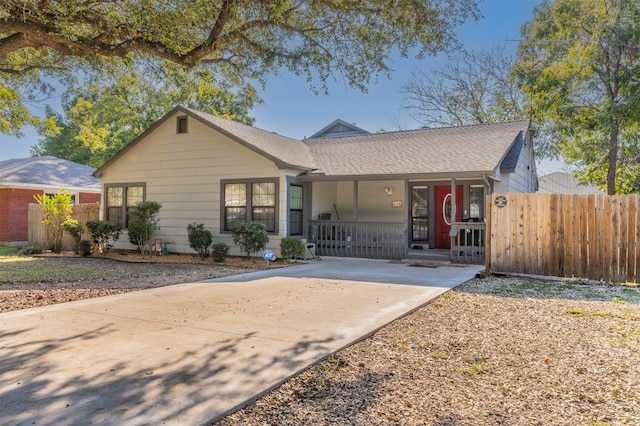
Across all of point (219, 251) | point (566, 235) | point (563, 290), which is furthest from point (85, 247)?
point (566, 235)

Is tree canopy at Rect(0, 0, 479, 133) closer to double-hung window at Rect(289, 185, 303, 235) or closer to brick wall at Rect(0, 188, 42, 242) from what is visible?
double-hung window at Rect(289, 185, 303, 235)

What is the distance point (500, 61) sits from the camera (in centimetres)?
2750

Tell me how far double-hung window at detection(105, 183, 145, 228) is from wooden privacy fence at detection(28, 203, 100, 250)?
0.72 meters

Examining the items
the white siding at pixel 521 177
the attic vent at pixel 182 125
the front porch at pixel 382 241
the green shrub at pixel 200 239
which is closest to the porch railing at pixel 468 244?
the front porch at pixel 382 241

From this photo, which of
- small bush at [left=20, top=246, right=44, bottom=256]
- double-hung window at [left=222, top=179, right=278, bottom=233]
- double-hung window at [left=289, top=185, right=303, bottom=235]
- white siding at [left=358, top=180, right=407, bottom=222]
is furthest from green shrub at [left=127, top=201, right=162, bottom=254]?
white siding at [left=358, top=180, right=407, bottom=222]

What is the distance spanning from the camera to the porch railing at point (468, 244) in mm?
11586

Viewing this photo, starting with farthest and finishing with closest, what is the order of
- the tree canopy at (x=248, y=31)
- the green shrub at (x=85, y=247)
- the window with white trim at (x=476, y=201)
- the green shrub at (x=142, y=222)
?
the green shrub at (x=85, y=247)
the window with white trim at (x=476, y=201)
the green shrub at (x=142, y=222)
the tree canopy at (x=248, y=31)

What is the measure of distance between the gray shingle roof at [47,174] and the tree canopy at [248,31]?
10.2 metres

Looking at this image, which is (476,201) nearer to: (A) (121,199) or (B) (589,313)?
(B) (589,313)

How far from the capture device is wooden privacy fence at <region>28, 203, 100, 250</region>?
16250 mm

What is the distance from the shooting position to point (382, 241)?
13117mm

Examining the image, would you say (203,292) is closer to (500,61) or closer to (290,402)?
(290,402)

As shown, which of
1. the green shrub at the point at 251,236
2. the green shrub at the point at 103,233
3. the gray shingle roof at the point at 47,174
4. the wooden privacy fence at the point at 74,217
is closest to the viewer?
the green shrub at the point at 251,236

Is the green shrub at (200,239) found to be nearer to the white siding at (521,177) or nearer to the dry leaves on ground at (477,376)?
the dry leaves on ground at (477,376)
